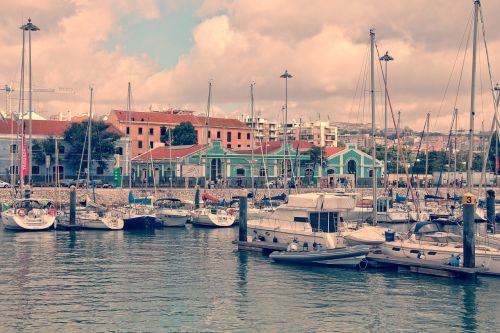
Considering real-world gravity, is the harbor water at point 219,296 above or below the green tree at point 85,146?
below

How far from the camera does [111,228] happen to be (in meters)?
68.8

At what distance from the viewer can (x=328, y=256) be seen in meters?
45.2

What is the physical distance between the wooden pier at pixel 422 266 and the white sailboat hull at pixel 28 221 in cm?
3361

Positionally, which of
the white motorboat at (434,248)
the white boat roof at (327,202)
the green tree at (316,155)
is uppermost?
the green tree at (316,155)

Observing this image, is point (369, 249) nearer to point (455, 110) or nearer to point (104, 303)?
point (104, 303)

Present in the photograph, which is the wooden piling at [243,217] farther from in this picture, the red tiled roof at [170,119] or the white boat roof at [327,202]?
the red tiled roof at [170,119]

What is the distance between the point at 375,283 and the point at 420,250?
479cm

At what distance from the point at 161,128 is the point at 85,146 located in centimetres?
4463

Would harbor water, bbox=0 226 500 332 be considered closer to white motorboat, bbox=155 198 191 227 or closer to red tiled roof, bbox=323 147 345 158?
white motorboat, bbox=155 198 191 227

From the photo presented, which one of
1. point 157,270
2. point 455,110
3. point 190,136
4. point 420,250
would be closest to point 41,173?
point 190,136

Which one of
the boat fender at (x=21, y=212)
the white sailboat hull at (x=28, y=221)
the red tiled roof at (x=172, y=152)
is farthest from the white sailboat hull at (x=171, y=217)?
the red tiled roof at (x=172, y=152)

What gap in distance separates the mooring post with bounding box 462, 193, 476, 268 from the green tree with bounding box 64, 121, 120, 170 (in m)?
77.3

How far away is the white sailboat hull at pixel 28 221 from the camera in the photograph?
66.9 meters

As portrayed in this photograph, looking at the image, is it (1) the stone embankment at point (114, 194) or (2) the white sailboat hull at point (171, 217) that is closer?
(2) the white sailboat hull at point (171, 217)
